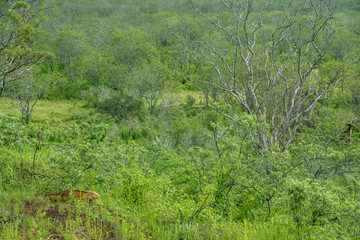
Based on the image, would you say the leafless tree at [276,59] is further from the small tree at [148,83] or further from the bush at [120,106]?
the small tree at [148,83]

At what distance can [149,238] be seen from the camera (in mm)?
3275

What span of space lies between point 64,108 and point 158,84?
9519 mm

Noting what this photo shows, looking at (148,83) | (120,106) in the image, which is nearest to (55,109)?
(120,106)

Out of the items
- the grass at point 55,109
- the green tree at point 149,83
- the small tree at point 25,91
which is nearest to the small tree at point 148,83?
the green tree at point 149,83

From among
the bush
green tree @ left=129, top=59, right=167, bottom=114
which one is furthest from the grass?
green tree @ left=129, top=59, right=167, bottom=114

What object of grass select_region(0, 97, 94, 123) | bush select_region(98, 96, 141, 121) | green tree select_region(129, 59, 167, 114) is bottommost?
grass select_region(0, 97, 94, 123)

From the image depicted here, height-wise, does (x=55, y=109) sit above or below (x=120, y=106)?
below

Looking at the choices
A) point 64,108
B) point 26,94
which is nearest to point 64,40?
point 64,108

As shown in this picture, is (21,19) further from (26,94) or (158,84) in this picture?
(158,84)

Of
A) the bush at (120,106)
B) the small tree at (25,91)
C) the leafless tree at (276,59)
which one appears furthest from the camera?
the bush at (120,106)

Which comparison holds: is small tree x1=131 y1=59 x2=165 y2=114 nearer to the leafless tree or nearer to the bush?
the bush

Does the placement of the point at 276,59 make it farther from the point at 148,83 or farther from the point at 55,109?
the point at 55,109

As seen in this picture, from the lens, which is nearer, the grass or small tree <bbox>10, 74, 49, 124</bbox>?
small tree <bbox>10, 74, 49, 124</bbox>

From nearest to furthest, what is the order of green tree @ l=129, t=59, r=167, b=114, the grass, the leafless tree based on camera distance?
the leafless tree
the grass
green tree @ l=129, t=59, r=167, b=114
